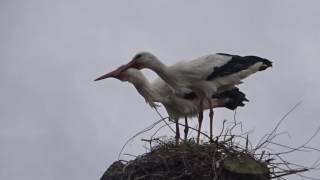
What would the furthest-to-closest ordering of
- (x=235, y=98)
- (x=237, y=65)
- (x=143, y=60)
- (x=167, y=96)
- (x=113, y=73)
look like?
(x=235, y=98) → (x=167, y=96) → (x=113, y=73) → (x=237, y=65) → (x=143, y=60)

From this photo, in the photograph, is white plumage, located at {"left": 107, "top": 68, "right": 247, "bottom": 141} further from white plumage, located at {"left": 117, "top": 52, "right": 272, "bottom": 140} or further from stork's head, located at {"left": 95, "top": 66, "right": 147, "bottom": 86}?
white plumage, located at {"left": 117, "top": 52, "right": 272, "bottom": 140}

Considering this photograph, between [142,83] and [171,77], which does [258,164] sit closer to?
[171,77]

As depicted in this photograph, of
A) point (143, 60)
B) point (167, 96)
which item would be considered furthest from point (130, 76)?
point (143, 60)

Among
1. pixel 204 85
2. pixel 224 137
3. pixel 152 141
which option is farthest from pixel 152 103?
pixel 224 137

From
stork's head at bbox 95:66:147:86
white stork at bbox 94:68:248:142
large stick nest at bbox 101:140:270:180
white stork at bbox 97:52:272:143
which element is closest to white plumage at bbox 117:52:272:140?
white stork at bbox 97:52:272:143

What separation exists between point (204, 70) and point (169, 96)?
903 millimetres

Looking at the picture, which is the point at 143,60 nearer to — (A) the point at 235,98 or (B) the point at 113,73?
(B) the point at 113,73

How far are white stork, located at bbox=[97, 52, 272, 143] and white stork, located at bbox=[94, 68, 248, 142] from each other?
0.30 meters

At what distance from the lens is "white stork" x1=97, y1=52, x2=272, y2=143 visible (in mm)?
7277

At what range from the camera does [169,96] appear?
8.15 m

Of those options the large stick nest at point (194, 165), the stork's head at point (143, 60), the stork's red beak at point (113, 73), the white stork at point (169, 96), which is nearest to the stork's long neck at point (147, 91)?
the white stork at point (169, 96)

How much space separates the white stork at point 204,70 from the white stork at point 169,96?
300 mm

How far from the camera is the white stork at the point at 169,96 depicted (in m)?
8.09

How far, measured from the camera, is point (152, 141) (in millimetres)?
5867
